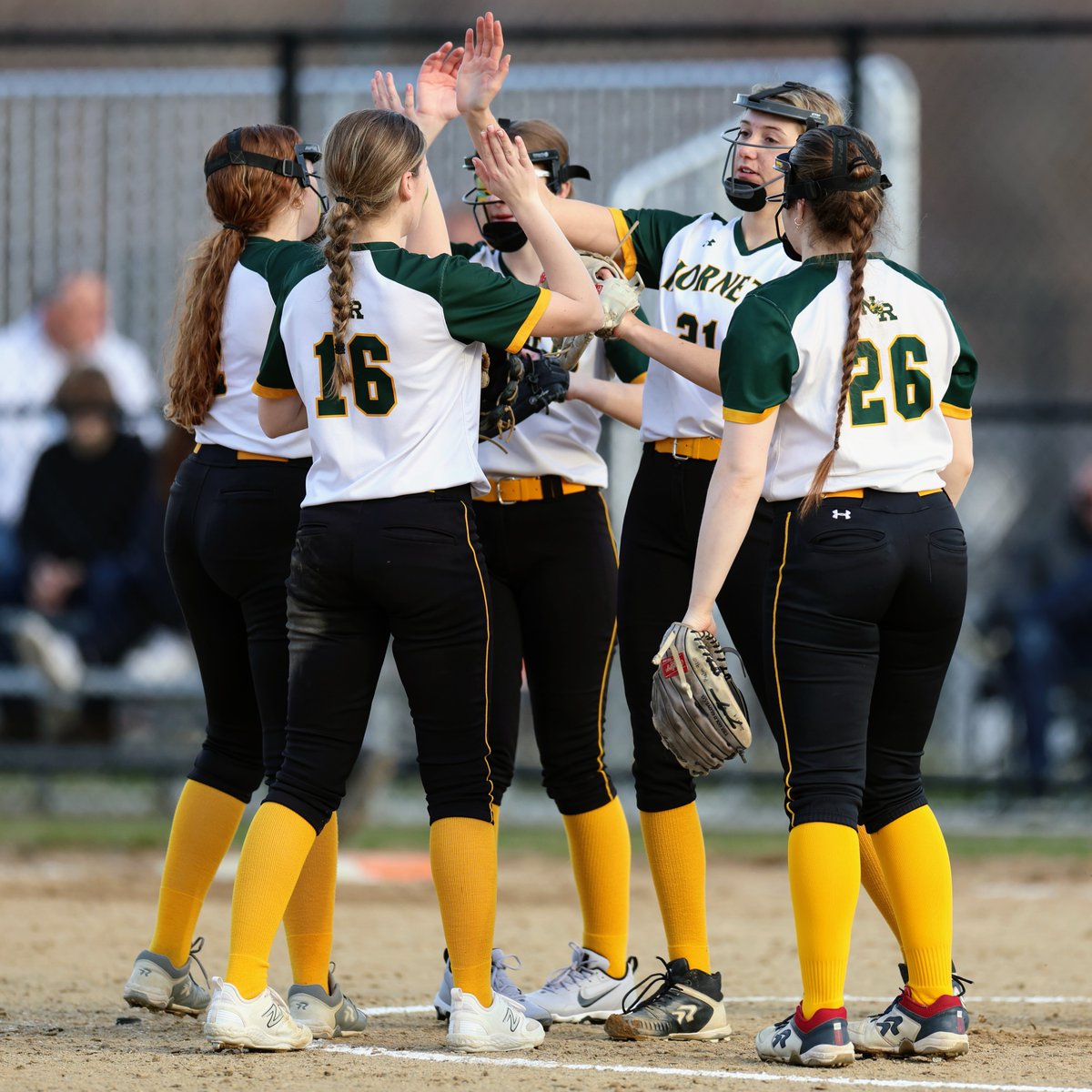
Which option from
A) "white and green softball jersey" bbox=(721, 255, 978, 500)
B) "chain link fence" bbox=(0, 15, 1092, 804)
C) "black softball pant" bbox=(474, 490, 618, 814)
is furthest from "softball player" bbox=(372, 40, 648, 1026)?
"chain link fence" bbox=(0, 15, 1092, 804)

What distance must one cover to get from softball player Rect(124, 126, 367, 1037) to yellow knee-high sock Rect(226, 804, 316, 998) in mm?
293

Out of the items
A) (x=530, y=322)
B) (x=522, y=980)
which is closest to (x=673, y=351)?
(x=530, y=322)

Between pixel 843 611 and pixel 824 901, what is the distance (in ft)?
2.00

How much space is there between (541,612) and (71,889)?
11.2ft

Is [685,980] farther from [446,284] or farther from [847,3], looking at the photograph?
[847,3]

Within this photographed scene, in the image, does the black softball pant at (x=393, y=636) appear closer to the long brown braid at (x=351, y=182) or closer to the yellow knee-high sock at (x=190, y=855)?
the long brown braid at (x=351, y=182)

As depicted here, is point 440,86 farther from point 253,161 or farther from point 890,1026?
point 890,1026

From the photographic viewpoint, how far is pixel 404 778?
878 cm

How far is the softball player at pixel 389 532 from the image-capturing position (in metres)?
4.04

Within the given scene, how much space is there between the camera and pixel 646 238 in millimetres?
4758

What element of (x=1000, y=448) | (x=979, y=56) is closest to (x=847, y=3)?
(x=979, y=56)

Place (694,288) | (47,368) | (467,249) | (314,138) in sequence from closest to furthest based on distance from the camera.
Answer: (694,288)
(467,249)
(314,138)
(47,368)

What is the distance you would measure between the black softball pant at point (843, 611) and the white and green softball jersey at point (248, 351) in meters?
1.25

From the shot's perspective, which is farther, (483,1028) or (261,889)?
(483,1028)
